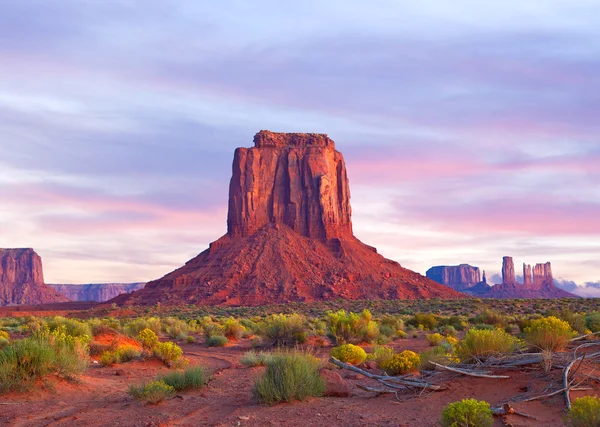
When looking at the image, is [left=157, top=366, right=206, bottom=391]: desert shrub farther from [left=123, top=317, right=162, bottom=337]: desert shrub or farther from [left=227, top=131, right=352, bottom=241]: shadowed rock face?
[left=227, top=131, right=352, bottom=241]: shadowed rock face

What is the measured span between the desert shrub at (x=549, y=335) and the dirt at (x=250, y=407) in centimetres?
112

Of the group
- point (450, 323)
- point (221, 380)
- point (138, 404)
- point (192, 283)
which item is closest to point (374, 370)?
point (221, 380)

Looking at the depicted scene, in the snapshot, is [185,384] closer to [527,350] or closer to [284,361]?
[284,361]

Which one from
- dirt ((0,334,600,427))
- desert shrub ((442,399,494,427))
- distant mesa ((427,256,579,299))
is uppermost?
distant mesa ((427,256,579,299))

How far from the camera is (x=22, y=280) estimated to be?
6806 inches

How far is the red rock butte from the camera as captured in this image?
3140 inches

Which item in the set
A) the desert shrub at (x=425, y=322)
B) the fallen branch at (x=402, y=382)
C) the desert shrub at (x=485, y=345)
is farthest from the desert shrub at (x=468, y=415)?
the desert shrub at (x=425, y=322)

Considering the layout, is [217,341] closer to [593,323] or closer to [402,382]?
[593,323]

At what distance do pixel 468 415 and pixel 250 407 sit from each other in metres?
3.95

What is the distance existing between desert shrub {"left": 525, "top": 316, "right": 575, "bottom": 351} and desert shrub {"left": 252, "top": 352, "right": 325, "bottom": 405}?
13.1ft

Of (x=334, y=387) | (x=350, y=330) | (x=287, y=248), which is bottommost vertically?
(x=334, y=387)

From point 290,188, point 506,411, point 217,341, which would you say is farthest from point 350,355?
point 290,188

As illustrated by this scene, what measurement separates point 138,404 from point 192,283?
74720mm

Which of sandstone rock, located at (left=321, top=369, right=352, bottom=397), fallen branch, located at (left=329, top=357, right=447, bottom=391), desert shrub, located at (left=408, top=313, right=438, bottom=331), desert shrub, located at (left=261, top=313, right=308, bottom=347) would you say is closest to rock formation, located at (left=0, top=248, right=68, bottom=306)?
desert shrub, located at (left=408, top=313, right=438, bottom=331)
